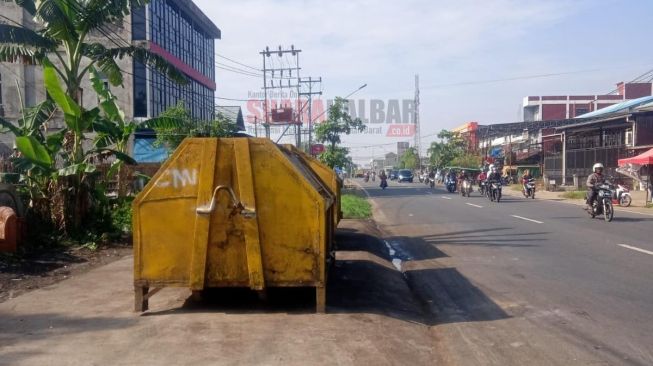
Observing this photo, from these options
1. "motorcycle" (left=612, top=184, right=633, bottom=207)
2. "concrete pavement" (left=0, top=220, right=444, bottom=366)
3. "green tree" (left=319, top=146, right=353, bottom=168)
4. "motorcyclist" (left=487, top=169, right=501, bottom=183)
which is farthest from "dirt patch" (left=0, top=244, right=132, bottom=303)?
"green tree" (left=319, top=146, right=353, bottom=168)

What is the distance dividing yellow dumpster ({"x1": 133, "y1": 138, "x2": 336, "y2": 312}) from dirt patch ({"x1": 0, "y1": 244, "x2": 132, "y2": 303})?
250cm

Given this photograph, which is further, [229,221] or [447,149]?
[447,149]

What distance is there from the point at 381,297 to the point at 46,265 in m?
5.46

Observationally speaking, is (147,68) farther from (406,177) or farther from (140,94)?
(406,177)

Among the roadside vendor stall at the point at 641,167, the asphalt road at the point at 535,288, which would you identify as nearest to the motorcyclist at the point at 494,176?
→ the roadside vendor stall at the point at 641,167

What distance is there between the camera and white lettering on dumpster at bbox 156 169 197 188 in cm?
609

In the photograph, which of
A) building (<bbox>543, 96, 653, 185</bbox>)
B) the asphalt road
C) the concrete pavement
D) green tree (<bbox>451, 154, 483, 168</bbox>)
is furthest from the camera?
green tree (<bbox>451, 154, 483, 168</bbox>)

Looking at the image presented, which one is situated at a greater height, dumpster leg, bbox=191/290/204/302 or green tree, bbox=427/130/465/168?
green tree, bbox=427/130/465/168

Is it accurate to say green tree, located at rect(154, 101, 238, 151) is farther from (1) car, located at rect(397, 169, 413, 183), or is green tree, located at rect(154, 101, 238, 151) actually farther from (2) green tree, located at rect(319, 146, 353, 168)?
(1) car, located at rect(397, 169, 413, 183)

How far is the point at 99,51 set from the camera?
12.7 m

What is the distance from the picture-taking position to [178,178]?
20.1ft

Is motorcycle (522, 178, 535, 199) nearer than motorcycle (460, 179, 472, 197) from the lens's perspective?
Yes

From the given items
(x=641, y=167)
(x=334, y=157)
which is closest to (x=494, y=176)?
(x=641, y=167)

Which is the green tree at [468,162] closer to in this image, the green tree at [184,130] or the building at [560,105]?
the building at [560,105]
